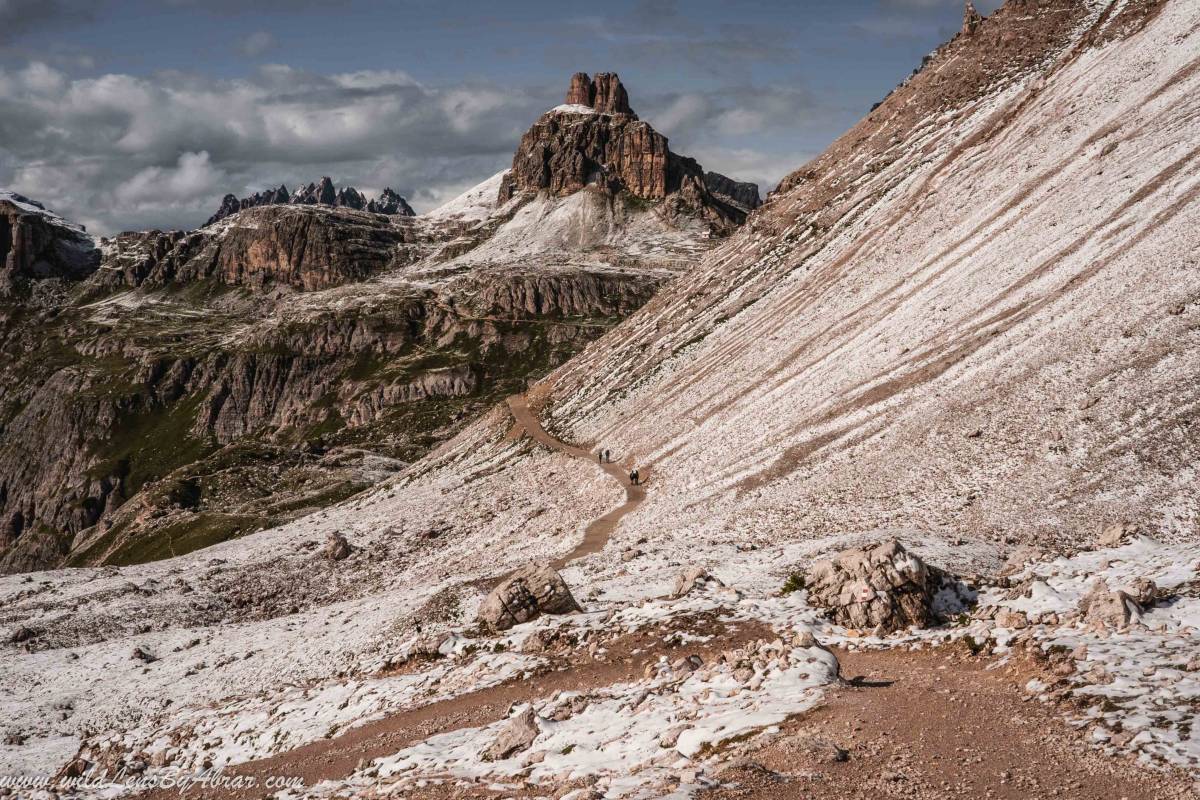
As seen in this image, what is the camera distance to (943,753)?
1650cm

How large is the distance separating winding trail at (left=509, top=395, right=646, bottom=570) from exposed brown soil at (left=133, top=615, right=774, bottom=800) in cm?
1851

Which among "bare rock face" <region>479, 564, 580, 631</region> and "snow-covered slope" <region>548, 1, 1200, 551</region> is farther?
"snow-covered slope" <region>548, 1, 1200, 551</region>

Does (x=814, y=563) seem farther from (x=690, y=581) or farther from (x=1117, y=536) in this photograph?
(x=1117, y=536)

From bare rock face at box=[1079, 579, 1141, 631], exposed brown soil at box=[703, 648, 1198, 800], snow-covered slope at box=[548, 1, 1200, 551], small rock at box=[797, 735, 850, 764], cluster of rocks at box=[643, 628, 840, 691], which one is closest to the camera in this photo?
exposed brown soil at box=[703, 648, 1198, 800]

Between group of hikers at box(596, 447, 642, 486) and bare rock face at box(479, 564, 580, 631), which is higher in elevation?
group of hikers at box(596, 447, 642, 486)

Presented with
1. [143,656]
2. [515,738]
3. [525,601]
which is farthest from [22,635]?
[515,738]

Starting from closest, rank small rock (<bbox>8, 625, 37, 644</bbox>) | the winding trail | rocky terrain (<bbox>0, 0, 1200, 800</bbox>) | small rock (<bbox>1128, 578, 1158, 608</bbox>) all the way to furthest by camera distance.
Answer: rocky terrain (<bbox>0, 0, 1200, 800</bbox>)
small rock (<bbox>1128, 578, 1158, 608</bbox>)
the winding trail
small rock (<bbox>8, 625, 37, 644</bbox>)

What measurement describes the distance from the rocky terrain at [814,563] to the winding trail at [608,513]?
551 millimetres

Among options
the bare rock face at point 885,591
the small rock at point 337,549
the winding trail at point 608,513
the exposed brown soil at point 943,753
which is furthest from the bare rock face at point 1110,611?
the small rock at point 337,549

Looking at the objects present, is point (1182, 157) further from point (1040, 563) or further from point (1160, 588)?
point (1160, 588)

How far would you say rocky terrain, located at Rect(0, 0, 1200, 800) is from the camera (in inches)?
734

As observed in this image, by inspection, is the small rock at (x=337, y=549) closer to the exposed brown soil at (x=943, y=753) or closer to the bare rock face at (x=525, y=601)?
the bare rock face at (x=525, y=601)

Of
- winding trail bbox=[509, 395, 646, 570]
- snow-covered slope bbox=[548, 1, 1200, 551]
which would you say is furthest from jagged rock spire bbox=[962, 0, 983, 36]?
winding trail bbox=[509, 395, 646, 570]

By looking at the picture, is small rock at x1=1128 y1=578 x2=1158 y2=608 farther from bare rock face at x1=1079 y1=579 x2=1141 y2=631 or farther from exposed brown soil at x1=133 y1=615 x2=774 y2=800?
exposed brown soil at x1=133 y1=615 x2=774 y2=800
